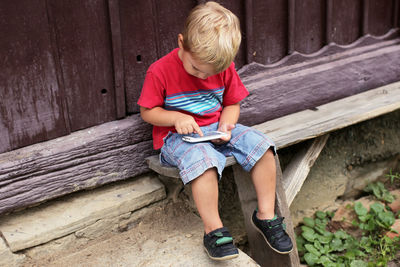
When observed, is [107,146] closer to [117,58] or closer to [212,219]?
[117,58]

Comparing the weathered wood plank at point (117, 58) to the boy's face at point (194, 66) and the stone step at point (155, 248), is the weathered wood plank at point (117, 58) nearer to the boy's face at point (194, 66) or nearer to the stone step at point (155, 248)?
the boy's face at point (194, 66)

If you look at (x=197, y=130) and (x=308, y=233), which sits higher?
(x=197, y=130)

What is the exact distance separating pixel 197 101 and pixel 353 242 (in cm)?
141

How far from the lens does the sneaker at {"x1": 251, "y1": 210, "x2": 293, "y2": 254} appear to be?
211cm

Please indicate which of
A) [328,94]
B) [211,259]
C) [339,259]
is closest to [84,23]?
[211,259]

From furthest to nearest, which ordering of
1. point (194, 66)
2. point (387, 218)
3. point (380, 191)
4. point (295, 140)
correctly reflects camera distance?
point (380, 191) < point (387, 218) < point (295, 140) < point (194, 66)

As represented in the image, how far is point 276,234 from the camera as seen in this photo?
2.14 m

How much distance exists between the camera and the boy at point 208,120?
1.87 meters

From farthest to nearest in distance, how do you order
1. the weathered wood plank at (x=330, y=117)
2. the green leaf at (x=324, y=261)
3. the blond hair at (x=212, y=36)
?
the green leaf at (x=324, y=261), the weathered wood plank at (x=330, y=117), the blond hair at (x=212, y=36)

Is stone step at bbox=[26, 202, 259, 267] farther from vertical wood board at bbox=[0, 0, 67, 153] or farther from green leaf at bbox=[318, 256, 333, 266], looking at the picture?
green leaf at bbox=[318, 256, 333, 266]

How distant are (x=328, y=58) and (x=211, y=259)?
1718 mm

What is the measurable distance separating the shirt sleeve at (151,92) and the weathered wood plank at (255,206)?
20.2 inches

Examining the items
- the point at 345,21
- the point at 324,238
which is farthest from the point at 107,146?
the point at 345,21

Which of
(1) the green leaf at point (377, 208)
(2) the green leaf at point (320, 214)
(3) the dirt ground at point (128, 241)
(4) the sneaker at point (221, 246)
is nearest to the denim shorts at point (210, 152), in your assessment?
(4) the sneaker at point (221, 246)
